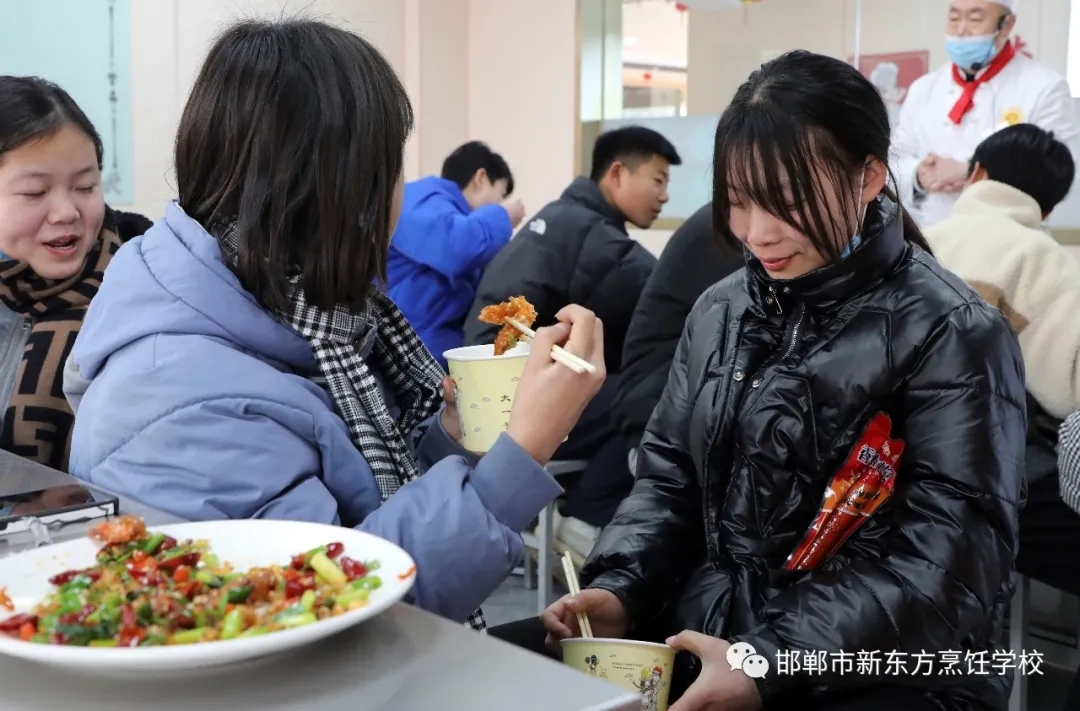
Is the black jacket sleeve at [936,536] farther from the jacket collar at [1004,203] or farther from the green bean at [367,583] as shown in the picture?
the jacket collar at [1004,203]

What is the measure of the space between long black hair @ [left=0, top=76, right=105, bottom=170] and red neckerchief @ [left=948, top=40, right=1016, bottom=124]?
3129mm

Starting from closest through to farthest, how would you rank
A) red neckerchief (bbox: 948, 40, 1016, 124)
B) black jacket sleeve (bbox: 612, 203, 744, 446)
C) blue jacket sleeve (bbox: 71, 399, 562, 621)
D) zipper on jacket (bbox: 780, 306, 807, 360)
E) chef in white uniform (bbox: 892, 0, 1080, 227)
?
blue jacket sleeve (bbox: 71, 399, 562, 621)
zipper on jacket (bbox: 780, 306, 807, 360)
black jacket sleeve (bbox: 612, 203, 744, 446)
chef in white uniform (bbox: 892, 0, 1080, 227)
red neckerchief (bbox: 948, 40, 1016, 124)

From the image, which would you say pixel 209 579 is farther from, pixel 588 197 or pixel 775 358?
pixel 588 197

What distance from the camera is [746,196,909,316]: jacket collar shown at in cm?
131

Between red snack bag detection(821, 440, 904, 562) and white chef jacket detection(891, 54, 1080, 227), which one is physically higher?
white chef jacket detection(891, 54, 1080, 227)

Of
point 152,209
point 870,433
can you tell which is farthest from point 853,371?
point 152,209

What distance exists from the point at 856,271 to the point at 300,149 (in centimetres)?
69

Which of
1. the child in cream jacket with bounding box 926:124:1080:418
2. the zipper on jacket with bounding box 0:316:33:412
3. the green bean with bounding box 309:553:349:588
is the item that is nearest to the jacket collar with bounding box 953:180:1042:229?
the child in cream jacket with bounding box 926:124:1080:418

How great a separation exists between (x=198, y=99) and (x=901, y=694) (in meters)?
1.05

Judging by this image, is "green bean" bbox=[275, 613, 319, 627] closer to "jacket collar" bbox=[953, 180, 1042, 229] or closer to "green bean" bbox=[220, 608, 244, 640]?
"green bean" bbox=[220, 608, 244, 640]

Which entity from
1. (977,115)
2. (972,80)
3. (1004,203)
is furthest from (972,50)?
(1004,203)

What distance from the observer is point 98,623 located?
0.60m

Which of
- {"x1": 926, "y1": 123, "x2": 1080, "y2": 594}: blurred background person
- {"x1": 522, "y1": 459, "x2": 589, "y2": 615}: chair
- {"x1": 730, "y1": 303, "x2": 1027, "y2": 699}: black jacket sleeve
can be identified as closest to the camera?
{"x1": 730, "y1": 303, "x2": 1027, "y2": 699}: black jacket sleeve

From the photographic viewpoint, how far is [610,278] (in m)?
3.13
